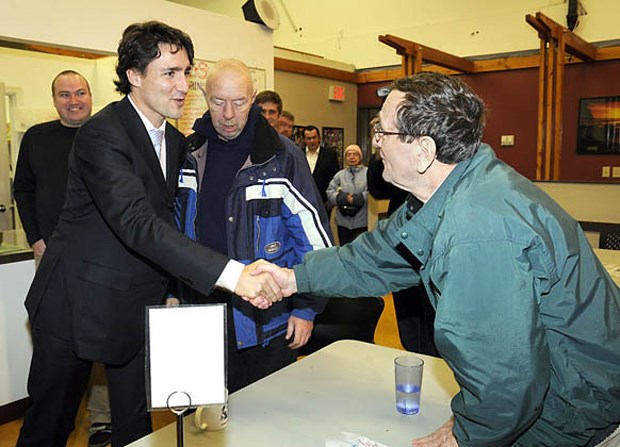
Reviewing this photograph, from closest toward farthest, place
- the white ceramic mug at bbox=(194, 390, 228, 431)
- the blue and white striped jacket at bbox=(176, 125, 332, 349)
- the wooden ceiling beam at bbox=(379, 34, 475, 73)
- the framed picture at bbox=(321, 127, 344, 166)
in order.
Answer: the white ceramic mug at bbox=(194, 390, 228, 431), the blue and white striped jacket at bbox=(176, 125, 332, 349), the wooden ceiling beam at bbox=(379, 34, 475, 73), the framed picture at bbox=(321, 127, 344, 166)

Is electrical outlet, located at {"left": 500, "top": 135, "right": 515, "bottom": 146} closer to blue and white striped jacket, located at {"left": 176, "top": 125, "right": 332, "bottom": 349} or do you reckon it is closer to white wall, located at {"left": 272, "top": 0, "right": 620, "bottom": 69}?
white wall, located at {"left": 272, "top": 0, "right": 620, "bottom": 69}

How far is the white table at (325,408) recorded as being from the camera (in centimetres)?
133

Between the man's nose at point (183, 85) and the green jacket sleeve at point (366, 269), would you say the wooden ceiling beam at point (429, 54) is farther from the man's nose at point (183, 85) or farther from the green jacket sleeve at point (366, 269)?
the green jacket sleeve at point (366, 269)

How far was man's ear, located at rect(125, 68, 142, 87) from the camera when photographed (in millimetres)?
1886

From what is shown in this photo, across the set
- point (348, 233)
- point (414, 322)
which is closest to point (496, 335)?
point (414, 322)

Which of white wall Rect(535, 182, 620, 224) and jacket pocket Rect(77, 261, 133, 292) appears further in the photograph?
white wall Rect(535, 182, 620, 224)

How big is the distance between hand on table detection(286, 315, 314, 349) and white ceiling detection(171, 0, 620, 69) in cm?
704

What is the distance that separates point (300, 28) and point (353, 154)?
15.6 feet

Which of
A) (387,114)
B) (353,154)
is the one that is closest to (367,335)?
(387,114)

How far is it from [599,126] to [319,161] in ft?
13.6

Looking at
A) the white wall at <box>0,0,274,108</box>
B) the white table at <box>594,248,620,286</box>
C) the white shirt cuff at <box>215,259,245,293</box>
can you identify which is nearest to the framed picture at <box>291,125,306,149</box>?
the white wall at <box>0,0,274,108</box>

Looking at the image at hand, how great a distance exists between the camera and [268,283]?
1.84m

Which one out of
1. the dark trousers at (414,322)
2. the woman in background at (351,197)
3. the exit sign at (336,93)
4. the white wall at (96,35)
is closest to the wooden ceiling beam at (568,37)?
the woman in background at (351,197)

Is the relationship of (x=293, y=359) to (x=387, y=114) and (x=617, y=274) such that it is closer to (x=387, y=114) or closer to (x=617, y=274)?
(x=387, y=114)
